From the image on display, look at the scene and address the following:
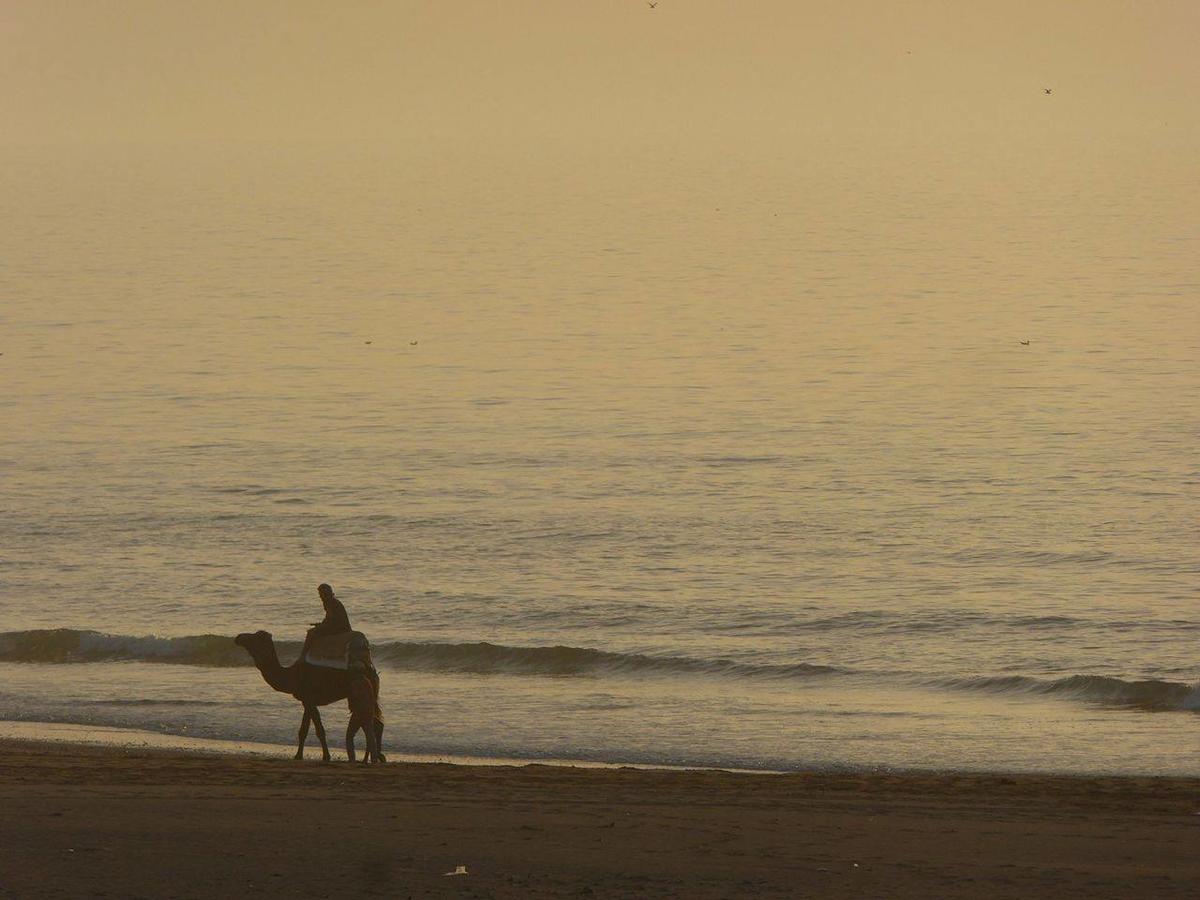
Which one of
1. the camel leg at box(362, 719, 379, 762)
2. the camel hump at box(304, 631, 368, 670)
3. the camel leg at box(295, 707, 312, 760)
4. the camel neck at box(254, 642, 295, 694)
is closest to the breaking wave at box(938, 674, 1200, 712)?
the camel leg at box(362, 719, 379, 762)

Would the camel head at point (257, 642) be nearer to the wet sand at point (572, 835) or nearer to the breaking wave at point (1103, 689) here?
the wet sand at point (572, 835)

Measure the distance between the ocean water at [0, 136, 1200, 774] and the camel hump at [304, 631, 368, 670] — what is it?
3.50 meters

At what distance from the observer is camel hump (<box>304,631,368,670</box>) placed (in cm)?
1569

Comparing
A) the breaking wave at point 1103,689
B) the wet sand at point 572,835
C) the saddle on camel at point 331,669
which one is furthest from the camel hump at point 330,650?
the breaking wave at point 1103,689

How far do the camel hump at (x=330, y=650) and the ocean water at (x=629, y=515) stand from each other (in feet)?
11.5

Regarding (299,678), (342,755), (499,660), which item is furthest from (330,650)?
(499,660)

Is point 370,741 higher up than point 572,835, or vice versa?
point 370,741

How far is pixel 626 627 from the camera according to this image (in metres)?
25.7

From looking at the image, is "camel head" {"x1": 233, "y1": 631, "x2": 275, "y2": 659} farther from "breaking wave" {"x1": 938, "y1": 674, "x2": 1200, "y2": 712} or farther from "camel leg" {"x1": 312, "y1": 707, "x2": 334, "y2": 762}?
"breaking wave" {"x1": 938, "y1": 674, "x2": 1200, "y2": 712}

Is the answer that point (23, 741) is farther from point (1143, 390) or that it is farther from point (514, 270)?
point (514, 270)

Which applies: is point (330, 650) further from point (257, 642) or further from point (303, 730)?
point (303, 730)

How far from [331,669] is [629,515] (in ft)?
58.6

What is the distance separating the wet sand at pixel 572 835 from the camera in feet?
37.4

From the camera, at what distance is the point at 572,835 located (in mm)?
12602
